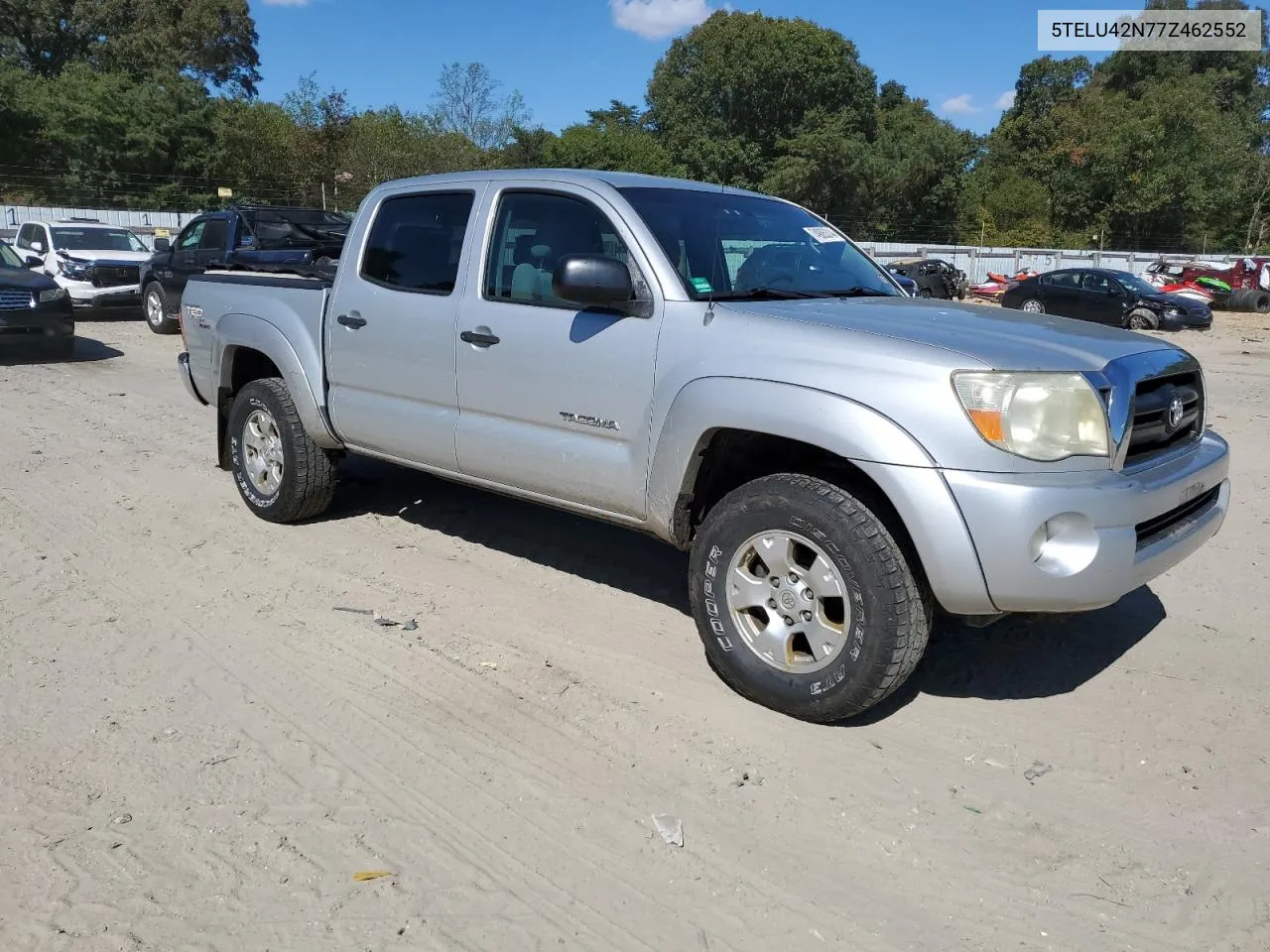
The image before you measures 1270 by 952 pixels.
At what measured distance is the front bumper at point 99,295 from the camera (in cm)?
1675

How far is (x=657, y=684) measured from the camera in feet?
13.3

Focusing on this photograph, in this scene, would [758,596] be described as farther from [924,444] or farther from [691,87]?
[691,87]

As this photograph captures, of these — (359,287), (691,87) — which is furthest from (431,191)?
(691,87)

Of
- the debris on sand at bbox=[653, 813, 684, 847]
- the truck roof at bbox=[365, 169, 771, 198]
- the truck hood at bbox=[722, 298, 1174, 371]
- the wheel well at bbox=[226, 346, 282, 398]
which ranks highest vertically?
the truck roof at bbox=[365, 169, 771, 198]

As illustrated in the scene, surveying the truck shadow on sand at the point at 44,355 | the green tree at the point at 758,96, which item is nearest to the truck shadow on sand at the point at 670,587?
the truck shadow on sand at the point at 44,355

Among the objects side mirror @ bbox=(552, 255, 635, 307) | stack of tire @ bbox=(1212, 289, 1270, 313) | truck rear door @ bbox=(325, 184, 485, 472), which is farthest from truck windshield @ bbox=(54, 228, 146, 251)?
stack of tire @ bbox=(1212, 289, 1270, 313)

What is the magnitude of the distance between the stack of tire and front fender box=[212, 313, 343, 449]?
→ 97.3 feet

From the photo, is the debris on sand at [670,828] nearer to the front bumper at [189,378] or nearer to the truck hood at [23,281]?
the front bumper at [189,378]

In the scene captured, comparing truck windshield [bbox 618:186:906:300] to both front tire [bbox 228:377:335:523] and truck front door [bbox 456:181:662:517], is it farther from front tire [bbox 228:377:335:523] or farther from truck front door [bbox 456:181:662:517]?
front tire [bbox 228:377:335:523]

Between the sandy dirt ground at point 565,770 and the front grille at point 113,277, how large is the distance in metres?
13.0

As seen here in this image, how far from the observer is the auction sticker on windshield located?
4793 mm

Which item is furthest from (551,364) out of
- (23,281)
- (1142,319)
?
(1142,319)

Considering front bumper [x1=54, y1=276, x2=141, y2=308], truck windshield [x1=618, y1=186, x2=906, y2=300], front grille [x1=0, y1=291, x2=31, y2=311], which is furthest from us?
front bumper [x1=54, y1=276, x2=141, y2=308]

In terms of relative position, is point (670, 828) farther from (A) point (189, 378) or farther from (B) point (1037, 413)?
(A) point (189, 378)
